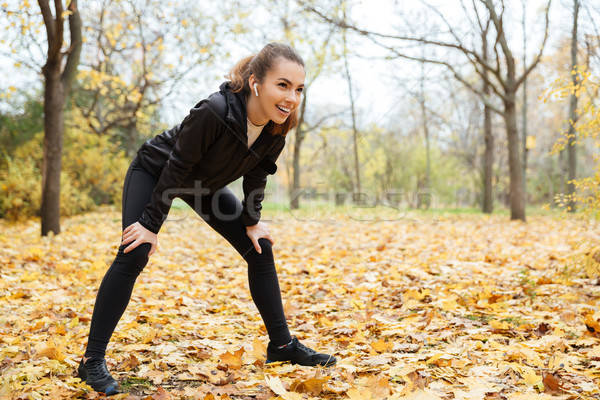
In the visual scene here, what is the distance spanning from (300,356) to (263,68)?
4.72ft

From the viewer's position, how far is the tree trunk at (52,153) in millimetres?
6770

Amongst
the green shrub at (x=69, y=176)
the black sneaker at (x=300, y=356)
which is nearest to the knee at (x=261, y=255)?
the black sneaker at (x=300, y=356)

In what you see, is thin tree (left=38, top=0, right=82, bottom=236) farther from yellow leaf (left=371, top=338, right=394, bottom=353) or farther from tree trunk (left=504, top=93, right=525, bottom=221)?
tree trunk (left=504, top=93, right=525, bottom=221)

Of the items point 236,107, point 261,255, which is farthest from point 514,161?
point 236,107

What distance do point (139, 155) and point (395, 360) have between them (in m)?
1.68

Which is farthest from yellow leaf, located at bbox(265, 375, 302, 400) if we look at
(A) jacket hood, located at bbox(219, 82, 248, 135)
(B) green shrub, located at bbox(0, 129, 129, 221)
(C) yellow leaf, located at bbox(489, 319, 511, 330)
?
(B) green shrub, located at bbox(0, 129, 129, 221)

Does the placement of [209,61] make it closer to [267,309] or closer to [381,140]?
[267,309]

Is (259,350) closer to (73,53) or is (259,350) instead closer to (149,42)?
(73,53)

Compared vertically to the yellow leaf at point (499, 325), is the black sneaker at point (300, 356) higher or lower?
lower

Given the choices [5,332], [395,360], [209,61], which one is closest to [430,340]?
[395,360]

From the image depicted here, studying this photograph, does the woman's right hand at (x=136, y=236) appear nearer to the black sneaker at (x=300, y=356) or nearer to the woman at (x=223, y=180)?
the woman at (x=223, y=180)

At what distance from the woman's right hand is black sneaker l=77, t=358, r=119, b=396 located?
1.65ft

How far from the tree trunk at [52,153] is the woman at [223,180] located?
5.58m

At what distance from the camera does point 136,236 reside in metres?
1.95
